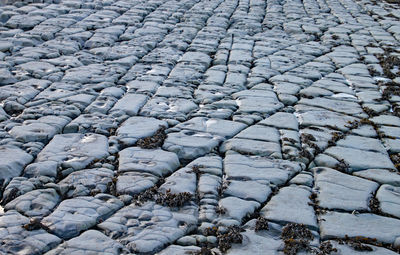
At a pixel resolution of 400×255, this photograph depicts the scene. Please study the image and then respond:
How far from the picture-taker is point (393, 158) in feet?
11.7

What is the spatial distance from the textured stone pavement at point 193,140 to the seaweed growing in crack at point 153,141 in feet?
0.05

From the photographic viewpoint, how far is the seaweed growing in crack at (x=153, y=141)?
139 inches

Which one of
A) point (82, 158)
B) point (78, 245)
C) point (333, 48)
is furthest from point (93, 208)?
point (333, 48)

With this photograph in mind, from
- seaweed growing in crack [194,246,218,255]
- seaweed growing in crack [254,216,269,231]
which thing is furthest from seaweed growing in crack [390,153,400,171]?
seaweed growing in crack [194,246,218,255]

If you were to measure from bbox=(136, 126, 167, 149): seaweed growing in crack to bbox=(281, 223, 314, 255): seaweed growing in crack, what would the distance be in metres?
1.34

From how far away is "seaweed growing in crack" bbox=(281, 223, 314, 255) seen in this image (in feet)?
7.99

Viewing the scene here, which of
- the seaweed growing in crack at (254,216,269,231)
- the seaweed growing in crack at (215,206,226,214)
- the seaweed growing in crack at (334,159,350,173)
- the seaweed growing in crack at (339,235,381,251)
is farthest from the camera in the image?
the seaweed growing in crack at (334,159,350,173)

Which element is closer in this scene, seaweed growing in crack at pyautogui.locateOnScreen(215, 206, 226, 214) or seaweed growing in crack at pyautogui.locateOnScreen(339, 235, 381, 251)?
seaweed growing in crack at pyautogui.locateOnScreen(339, 235, 381, 251)

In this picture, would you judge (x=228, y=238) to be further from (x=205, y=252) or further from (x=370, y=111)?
(x=370, y=111)

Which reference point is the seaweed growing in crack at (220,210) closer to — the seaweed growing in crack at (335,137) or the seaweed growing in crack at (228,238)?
the seaweed growing in crack at (228,238)

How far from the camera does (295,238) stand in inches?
99.8

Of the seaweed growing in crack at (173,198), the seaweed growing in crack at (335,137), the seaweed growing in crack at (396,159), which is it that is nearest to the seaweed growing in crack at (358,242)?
the seaweed growing in crack at (173,198)

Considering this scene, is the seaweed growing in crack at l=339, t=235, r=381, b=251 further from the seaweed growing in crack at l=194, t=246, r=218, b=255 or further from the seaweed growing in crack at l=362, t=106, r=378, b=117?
the seaweed growing in crack at l=362, t=106, r=378, b=117

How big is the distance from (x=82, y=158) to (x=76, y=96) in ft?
4.32
